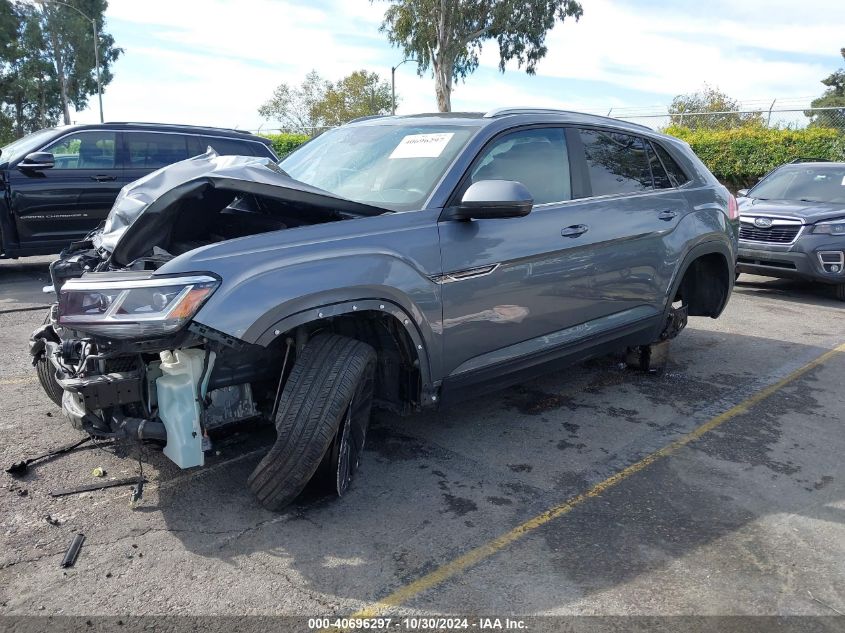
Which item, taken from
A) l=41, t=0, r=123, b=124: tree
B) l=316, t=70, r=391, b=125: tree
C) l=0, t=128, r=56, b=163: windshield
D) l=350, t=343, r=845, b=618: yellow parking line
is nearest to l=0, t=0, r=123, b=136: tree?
l=41, t=0, r=123, b=124: tree

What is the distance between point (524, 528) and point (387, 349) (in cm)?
108

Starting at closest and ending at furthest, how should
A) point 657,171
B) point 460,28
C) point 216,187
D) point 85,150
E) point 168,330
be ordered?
point 168,330, point 216,187, point 657,171, point 85,150, point 460,28

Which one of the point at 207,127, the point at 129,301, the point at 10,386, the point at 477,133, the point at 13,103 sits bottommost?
the point at 10,386

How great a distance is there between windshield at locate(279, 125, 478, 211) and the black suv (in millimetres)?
5141

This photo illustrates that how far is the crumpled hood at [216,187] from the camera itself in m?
3.16

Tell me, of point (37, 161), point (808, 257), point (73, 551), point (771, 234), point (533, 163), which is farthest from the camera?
point (771, 234)

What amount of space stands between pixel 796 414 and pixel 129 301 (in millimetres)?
4174

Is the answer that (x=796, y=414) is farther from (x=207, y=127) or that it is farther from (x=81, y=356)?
(x=207, y=127)

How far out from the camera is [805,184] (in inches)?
378

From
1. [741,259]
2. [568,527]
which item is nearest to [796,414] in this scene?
[568,527]

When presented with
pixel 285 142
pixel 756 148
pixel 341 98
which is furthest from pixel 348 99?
pixel 756 148

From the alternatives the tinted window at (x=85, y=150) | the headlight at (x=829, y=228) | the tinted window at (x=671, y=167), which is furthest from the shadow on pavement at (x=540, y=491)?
the tinted window at (x=85, y=150)

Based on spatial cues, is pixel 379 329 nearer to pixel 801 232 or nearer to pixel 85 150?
pixel 85 150

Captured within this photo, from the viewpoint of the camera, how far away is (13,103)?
178 ft
